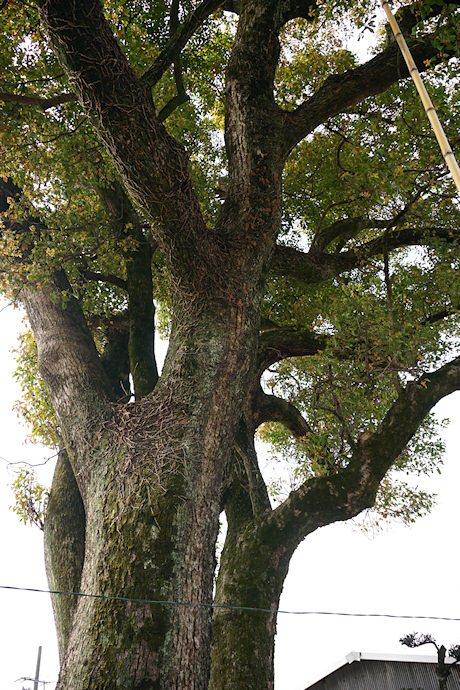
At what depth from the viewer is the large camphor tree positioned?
331 cm

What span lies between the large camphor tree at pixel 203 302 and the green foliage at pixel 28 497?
55cm

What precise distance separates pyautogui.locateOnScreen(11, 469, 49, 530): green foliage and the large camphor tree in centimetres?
55

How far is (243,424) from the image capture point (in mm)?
5750

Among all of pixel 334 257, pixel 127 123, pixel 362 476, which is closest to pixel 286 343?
pixel 334 257

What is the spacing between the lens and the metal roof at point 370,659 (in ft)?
25.5

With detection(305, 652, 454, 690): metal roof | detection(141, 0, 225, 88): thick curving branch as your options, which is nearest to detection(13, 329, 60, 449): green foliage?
detection(141, 0, 225, 88): thick curving branch

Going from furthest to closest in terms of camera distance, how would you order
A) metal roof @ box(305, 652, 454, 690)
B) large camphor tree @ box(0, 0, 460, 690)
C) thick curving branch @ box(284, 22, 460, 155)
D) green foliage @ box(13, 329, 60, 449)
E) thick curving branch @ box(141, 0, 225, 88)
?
metal roof @ box(305, 652, 454, 690) < green foliage @ box(13, 329, 60, 449) < thick curving branch @ box(284, 22, 460, 155) < thick curving branch @ box(141, 0, 225, 88) < large camphor tree @ box(0, 0, 460, 690)

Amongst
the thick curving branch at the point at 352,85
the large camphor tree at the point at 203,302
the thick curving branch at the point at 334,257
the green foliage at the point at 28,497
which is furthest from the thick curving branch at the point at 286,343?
the green foliage at the point at 28,497

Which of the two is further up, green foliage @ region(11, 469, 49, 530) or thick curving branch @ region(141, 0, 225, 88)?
thick curving branch @ region(141, 0, 225, 88)

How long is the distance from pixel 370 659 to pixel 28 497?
261 inches

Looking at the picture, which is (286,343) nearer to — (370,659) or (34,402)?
(34,402)

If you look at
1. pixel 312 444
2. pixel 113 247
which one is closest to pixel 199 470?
pixel 312 444

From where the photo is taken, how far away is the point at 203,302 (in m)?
4.12

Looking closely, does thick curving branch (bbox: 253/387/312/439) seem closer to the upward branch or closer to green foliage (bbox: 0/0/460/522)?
green foliage (bbox: 0/0/460/522)
